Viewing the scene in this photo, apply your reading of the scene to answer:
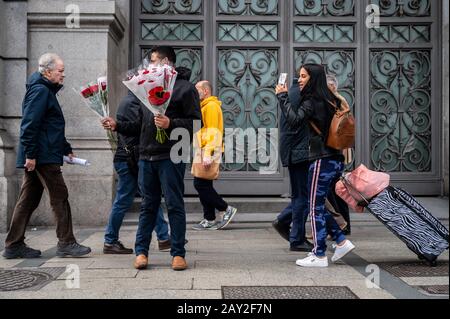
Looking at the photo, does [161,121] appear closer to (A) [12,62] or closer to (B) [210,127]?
(B) [210,127]

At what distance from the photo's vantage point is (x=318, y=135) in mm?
5551

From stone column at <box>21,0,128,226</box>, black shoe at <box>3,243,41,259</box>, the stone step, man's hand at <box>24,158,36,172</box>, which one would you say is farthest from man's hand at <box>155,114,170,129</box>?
the stone step

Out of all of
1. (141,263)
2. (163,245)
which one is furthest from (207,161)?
(141,263)

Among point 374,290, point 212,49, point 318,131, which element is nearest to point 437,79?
point 212,49

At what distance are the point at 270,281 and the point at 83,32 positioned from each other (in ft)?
17.7

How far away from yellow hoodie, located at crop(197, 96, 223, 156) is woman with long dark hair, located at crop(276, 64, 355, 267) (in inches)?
95.7

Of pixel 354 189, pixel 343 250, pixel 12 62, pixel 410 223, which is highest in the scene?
pixel 12 62

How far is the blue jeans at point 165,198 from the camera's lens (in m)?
5.44

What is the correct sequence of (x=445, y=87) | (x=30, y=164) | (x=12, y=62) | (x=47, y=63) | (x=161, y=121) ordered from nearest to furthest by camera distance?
1. (x=161, y=121)
2. (x=30, y=164)
3. (x=47, y=63)
4. (x=12, y=62)
5. (x=445, y=87)

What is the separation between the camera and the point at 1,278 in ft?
17.0

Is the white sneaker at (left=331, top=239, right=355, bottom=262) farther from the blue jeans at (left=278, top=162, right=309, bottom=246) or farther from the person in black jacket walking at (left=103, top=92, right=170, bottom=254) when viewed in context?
the person in black jacket walking at (left=103, top=92, right=170, bottom=254)

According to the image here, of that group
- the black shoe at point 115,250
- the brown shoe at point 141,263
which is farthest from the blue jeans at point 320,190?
the black shoe at point 115,250

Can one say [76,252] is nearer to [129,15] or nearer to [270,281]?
[270,281]

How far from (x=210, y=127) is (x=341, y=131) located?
2786 millimetres
